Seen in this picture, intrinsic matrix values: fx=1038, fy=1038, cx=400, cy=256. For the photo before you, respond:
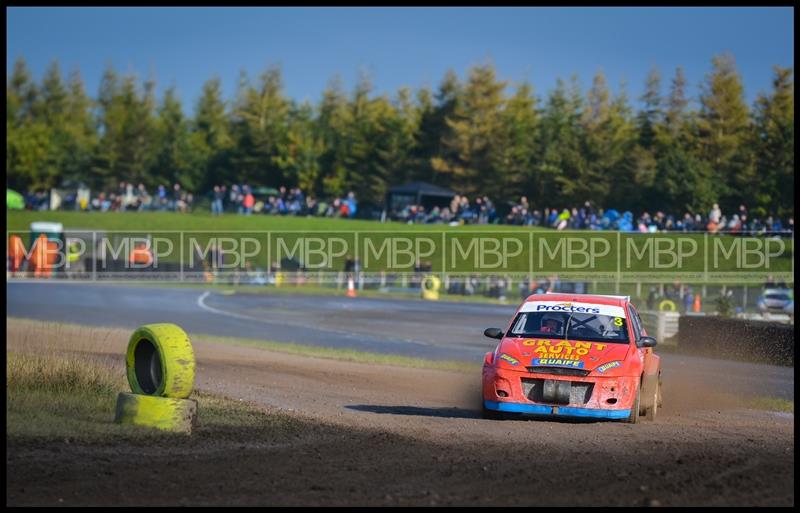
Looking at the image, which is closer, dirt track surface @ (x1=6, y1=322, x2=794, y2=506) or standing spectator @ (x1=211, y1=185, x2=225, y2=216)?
dirt track surface @ (x1=6, y1=322, x2=794, y2=506)

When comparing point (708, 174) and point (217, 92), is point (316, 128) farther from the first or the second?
point (708, 174)

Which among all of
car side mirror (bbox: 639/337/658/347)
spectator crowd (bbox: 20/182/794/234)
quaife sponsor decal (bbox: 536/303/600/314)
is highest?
spectator crowd (bbox: 20/182/794/234)

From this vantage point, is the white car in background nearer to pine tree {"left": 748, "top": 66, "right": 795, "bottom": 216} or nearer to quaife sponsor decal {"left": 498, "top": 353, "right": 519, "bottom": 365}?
pine tree {"left": 748, "top": 66, "right": 795, "bottom": 216}

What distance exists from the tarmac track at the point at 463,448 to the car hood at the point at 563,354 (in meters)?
0.64

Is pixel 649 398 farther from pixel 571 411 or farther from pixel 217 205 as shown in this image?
pixel 217 205

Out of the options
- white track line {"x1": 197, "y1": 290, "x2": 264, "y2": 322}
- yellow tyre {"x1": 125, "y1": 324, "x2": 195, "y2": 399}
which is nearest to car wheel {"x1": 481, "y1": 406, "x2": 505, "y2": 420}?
yellow tyre {"x1": 125, "y1": 324, "x2": 195, "y2": 399}

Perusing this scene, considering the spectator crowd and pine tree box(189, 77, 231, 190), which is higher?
pine tree box(189, 77, 231, 190)

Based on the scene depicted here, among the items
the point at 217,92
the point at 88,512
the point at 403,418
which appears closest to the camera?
the point at 88,512

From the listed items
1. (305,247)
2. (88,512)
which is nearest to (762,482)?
(88,512)

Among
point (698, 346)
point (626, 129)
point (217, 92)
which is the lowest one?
point (698, 346)

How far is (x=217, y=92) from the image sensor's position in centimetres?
9338

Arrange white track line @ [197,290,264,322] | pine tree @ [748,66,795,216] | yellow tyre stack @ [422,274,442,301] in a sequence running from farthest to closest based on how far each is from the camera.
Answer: pine tree @ [748,66,795,216]
yellow tyre stack @ [422,274,442,301]
white track line @ [197,290,264,322]

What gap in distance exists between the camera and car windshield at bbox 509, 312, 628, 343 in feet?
38.3

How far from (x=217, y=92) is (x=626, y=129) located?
4374cm
